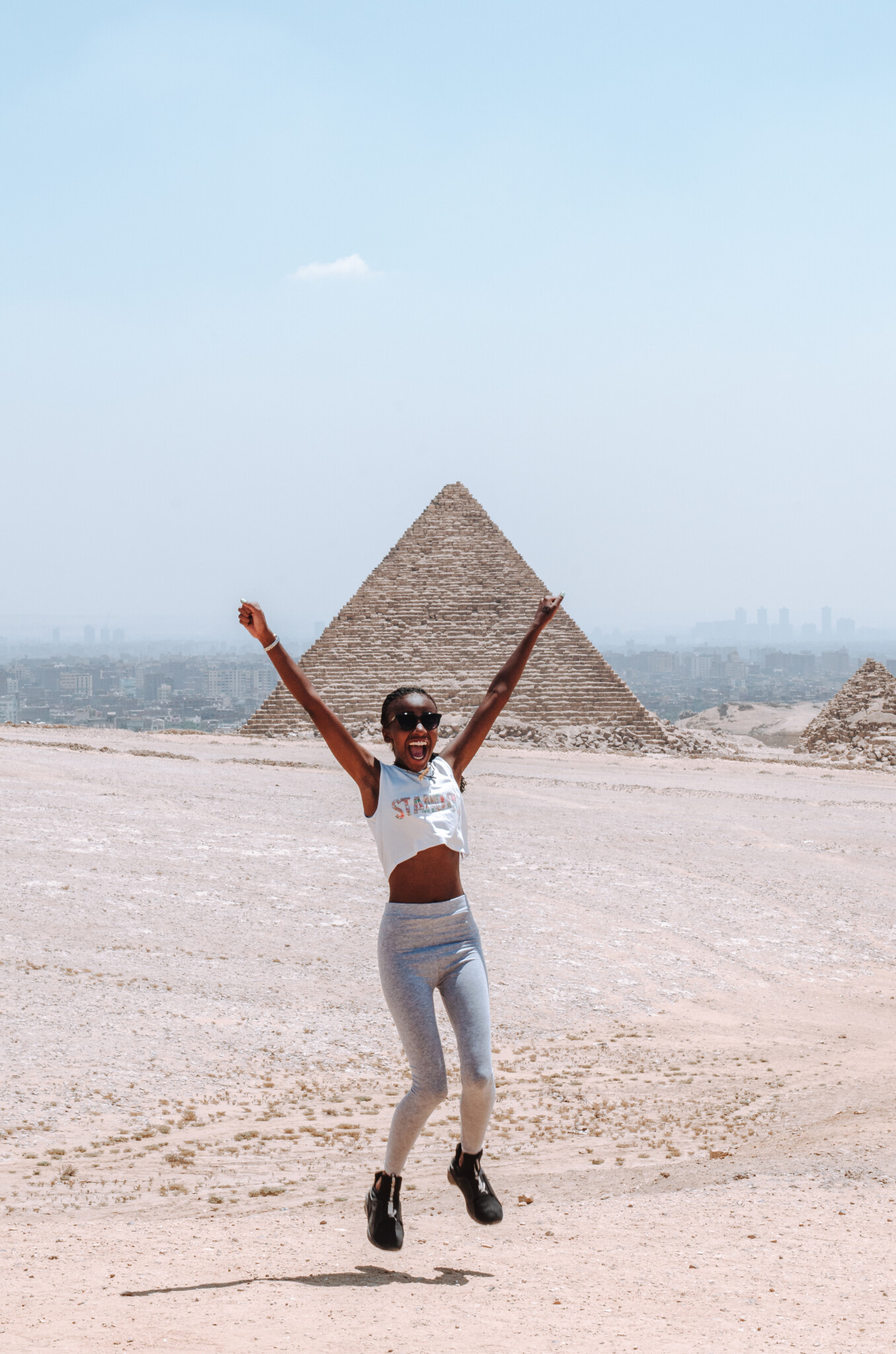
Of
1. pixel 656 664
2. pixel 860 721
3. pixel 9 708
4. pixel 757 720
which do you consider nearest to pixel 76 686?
pixel 9 708

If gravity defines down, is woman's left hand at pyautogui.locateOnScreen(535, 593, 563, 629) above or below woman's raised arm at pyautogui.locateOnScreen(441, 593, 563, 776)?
above

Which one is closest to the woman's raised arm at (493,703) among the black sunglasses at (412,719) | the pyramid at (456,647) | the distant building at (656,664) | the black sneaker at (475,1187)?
the black sunglasses at (412,719)

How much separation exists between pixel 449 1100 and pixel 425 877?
333 cm

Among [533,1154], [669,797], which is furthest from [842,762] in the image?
[533,1154]

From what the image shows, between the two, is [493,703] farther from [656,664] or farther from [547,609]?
[656,664]

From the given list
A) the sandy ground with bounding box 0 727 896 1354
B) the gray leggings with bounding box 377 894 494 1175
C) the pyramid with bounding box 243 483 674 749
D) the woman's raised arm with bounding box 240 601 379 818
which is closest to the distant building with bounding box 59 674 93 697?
the pyramid with bounding box 243 483 674 749

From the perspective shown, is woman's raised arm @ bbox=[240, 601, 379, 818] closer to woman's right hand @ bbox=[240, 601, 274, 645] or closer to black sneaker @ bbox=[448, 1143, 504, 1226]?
woman's right hand @ bbox=[240, 601, 274, 645]

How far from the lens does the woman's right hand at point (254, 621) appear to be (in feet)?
12.5

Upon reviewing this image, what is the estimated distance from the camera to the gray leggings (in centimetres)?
355

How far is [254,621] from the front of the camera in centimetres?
382

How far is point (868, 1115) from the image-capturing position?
579 centimetres

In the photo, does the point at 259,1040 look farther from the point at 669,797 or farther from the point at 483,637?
the point at 483,637

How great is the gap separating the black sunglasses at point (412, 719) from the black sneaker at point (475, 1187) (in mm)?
1268

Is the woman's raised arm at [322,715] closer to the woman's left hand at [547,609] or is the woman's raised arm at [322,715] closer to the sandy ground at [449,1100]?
the woman's left hand at [547,609]
